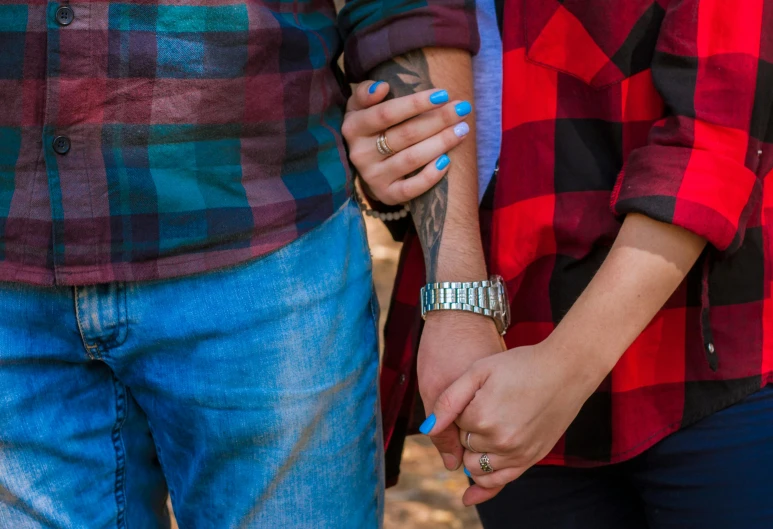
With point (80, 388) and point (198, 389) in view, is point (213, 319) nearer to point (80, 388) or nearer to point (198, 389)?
point (198, 389)

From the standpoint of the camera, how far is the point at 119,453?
1.12 meters

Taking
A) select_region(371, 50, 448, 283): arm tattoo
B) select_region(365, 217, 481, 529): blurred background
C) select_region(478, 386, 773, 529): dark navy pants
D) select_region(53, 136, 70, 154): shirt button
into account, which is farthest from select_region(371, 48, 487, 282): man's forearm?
select_region(365, 217, 481, 529): blurred background

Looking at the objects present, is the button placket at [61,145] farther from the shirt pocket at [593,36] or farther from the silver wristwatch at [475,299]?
the shirt pocket at [593,36]

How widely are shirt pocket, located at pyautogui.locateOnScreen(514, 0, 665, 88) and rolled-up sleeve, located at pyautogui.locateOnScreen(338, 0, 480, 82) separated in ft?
0.30

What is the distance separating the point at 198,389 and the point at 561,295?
530mm

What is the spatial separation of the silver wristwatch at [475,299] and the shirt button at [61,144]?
52 cm

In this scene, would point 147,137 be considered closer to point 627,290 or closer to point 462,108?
point 462,108

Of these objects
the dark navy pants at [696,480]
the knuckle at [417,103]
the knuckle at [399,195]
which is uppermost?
the knuckle at [417,103]

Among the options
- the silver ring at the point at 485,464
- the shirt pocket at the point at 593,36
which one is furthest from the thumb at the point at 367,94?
the silver ring at the point at 485,464

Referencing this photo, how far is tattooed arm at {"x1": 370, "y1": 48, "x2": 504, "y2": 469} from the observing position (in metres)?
1.12

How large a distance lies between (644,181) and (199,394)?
646mm

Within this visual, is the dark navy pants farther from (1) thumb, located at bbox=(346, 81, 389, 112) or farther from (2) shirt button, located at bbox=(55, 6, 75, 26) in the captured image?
(2) shirt button, located at bbox=(55, 6, 75, 26)

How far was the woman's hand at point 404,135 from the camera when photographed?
1152 millimetres

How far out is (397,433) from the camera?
4.63ft
